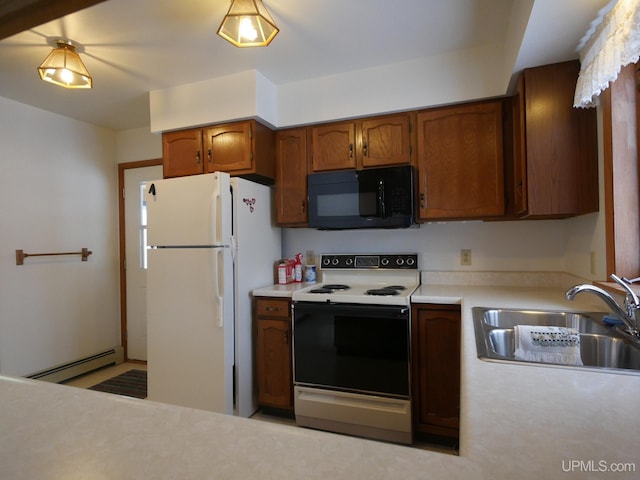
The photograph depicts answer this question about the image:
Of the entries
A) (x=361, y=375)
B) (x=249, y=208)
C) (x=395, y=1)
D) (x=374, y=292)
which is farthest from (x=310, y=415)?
(x=395, y=1)

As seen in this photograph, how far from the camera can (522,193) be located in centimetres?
195

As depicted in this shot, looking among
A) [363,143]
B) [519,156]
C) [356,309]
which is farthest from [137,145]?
[519,156]

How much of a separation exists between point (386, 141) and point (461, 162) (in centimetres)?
52

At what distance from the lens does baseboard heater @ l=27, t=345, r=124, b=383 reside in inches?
119

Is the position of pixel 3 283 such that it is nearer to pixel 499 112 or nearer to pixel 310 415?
pixel 310 415

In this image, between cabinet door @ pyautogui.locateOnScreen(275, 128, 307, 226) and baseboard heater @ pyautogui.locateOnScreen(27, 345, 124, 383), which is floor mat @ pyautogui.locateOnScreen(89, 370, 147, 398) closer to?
baseboard heater @ pyautogui.locateOnScreen(27, 345, 124, 383)

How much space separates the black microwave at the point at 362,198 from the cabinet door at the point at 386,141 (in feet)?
0.30

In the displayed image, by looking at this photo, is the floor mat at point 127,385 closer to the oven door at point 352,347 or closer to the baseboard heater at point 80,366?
the baseboard heater at point 80,366

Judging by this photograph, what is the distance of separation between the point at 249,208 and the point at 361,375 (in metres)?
1.36

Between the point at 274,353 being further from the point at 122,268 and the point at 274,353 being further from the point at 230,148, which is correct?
the point at 122,268

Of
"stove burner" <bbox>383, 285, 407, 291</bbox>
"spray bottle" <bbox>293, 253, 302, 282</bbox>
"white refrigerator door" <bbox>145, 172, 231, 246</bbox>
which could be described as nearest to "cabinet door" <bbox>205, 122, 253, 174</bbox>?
"white refrigerator door" <bbox>145, 172, 231, 246</bbox>

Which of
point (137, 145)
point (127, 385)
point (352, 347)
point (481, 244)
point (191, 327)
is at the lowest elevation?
point (127, 385)

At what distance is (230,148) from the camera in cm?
265

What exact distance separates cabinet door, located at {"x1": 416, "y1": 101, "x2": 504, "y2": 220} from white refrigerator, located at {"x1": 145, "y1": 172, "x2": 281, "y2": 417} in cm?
126
